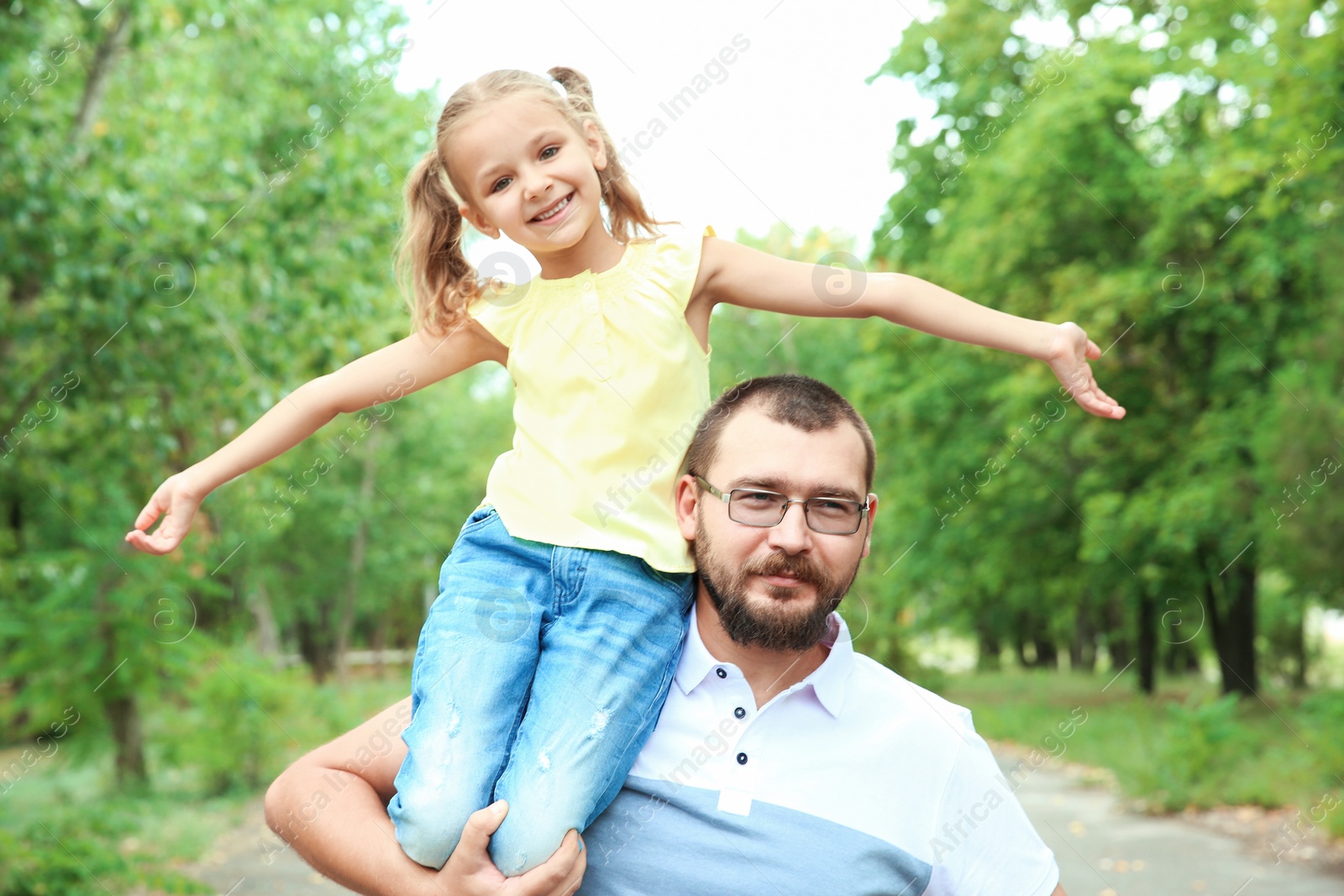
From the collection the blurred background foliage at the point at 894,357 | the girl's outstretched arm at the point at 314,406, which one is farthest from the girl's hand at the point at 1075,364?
the blurred background foliage at the point at 894,357

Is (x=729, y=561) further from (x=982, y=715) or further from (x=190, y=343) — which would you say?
(x=982, y=715)

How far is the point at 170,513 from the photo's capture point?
2375 mm

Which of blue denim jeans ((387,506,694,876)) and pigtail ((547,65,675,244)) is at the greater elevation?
pigtail ((547,65,675,244))

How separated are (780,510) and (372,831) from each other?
3.21 feet

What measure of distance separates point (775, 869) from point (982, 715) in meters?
18.0

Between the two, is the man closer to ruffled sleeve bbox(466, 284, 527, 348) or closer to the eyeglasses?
the eyeglasses

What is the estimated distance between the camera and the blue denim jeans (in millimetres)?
2221

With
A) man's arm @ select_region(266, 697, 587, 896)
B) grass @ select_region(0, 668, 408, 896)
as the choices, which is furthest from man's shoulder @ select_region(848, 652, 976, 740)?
grass @ select_region(0, 668, 408, 896)

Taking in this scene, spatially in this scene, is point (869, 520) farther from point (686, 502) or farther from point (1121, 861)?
point (1121, 861)

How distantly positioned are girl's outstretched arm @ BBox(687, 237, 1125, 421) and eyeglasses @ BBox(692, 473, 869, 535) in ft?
1.20

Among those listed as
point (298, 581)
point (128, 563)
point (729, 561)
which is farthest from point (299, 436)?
point (298, 581)

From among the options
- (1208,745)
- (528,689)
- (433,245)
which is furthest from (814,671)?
(1208,745)

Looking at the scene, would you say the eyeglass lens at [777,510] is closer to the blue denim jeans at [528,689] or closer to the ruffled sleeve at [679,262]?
the blue denim jeans at [528,689]

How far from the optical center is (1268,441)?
1213cm
